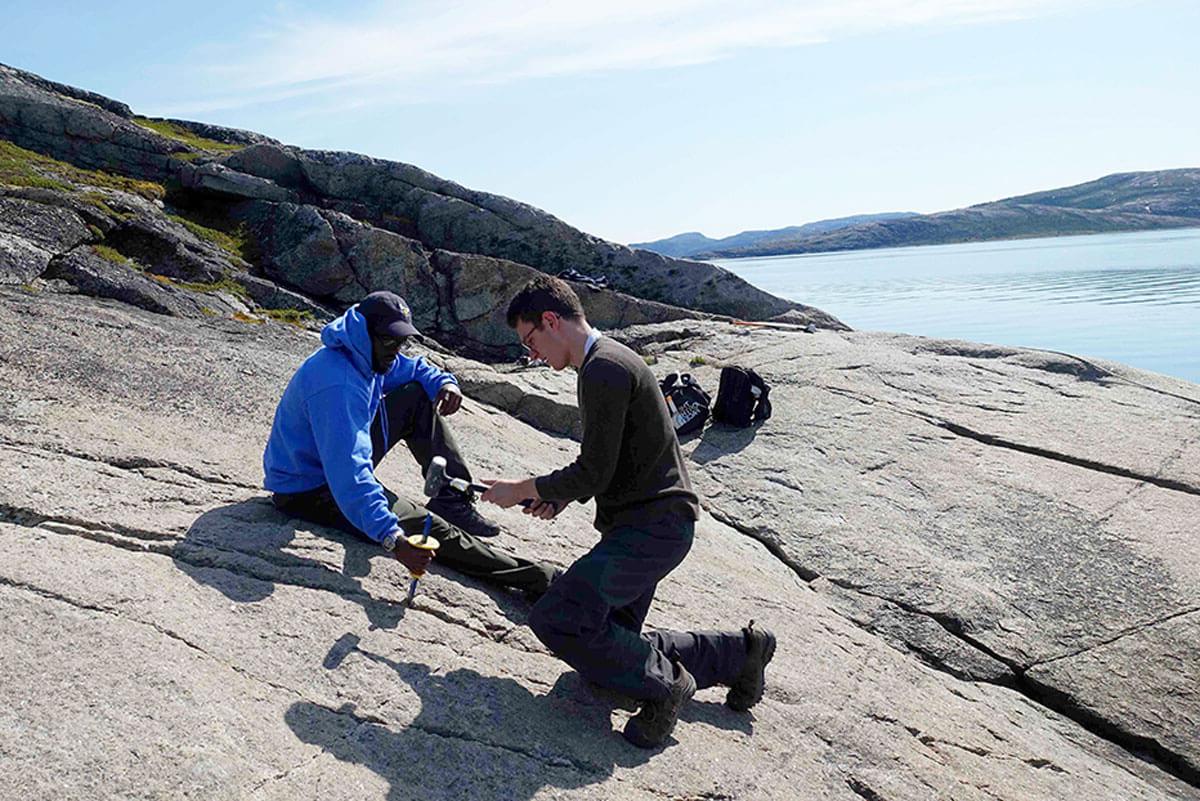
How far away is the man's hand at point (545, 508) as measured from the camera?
20.4 ft

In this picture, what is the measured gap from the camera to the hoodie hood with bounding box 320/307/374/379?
23.5 feet

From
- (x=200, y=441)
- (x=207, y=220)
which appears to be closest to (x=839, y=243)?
(x=207, y=220)

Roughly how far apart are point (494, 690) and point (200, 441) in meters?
4.58

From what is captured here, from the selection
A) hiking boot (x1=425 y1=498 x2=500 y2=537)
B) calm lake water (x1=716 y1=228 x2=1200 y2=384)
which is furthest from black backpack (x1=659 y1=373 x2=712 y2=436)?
calm lake water (x1=716 y1=228 x2=1200 y2=384)

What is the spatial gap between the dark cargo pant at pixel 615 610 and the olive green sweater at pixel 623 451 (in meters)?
0.16

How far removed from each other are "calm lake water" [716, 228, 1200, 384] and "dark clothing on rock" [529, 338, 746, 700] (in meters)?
22.5

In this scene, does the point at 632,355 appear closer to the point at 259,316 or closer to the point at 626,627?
Answer: the point at 626,627

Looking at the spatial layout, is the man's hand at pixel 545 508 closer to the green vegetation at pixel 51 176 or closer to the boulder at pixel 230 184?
the green vegetation at pixel 51 176

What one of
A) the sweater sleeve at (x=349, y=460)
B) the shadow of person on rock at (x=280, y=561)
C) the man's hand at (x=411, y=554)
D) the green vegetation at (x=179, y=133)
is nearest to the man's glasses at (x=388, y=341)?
the sweater sleeve at (x=349, y=460)

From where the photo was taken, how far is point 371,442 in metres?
7.57

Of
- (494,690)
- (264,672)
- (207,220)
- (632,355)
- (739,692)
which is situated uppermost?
(207,220)

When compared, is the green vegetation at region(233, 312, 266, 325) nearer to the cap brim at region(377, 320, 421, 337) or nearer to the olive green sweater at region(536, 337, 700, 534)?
the cap brim at region(377, 320, 421, 337)

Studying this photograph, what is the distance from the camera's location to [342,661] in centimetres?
589

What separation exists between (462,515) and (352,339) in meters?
1.93
